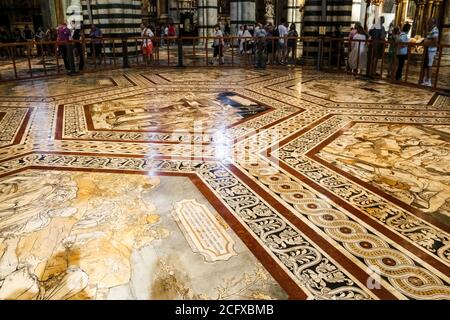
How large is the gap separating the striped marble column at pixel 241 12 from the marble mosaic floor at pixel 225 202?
34.5 ft

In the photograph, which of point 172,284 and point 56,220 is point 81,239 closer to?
point 56,220

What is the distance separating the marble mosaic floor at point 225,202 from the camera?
204cm

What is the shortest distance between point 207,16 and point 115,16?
686 centimetres

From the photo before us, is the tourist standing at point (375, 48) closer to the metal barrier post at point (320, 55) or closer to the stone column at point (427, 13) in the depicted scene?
the metal barrier post at point (320, 55)

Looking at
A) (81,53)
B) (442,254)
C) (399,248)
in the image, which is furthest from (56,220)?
(81,53)

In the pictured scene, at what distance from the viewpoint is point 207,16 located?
17.7 meters

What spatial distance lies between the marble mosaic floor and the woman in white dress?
3154 mm

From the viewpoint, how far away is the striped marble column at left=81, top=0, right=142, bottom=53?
1173 cm

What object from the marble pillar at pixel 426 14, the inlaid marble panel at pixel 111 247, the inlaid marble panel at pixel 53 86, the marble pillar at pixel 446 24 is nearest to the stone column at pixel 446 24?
the marble pillar at pixel 446 24

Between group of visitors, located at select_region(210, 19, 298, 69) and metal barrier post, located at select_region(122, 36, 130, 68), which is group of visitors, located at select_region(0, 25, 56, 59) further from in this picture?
group of visitors, located at select_region(210, 19, 298, 69)

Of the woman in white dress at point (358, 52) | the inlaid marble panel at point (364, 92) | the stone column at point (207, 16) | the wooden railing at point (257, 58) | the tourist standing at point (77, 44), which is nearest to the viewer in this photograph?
the inlaid marble panel at point (364, 92)

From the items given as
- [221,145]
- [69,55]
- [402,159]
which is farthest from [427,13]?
[221,145]

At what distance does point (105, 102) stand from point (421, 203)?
204 inches

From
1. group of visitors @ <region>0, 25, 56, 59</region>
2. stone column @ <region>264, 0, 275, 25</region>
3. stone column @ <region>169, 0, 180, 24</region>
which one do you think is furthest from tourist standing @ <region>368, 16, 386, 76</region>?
stone column @ <region>169, 0, 180, 24</region>
